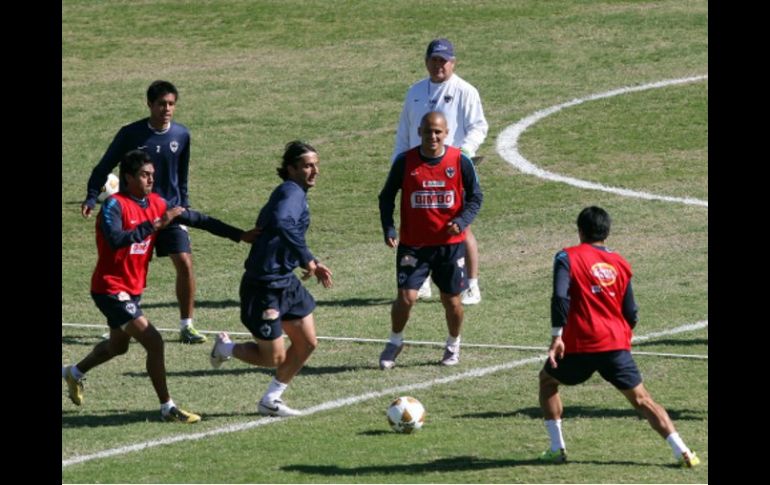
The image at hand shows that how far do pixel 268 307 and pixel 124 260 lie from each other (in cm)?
117

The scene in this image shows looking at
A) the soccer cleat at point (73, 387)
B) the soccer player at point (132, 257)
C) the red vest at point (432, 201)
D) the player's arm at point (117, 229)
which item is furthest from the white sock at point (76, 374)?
the red vest at point (432, 201)

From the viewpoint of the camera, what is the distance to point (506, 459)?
11.0 meters

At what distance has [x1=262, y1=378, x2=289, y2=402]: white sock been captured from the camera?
1230 cm

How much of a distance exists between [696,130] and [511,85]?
4.24 m

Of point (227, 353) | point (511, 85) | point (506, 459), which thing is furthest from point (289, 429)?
point (511, 85)

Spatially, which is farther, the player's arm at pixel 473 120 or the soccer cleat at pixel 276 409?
the player's arm at pixel 473 120

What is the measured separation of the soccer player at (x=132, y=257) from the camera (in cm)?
1205

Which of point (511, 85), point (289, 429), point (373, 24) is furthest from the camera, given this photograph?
point (373, 24)

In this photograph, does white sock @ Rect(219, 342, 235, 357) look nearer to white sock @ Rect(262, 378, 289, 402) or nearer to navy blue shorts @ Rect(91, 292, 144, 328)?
white sock @ Rect(262, 378, 289, 402)

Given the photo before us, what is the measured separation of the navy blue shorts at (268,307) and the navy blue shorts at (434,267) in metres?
1.73

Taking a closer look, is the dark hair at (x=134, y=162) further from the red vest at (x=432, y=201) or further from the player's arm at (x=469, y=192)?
the player's arm at (x=469, y=192)

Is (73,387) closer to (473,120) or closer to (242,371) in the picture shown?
(242,371)

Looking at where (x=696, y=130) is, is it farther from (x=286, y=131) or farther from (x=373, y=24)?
(x=373, y=24)

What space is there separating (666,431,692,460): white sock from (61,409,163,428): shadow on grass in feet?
13.2
